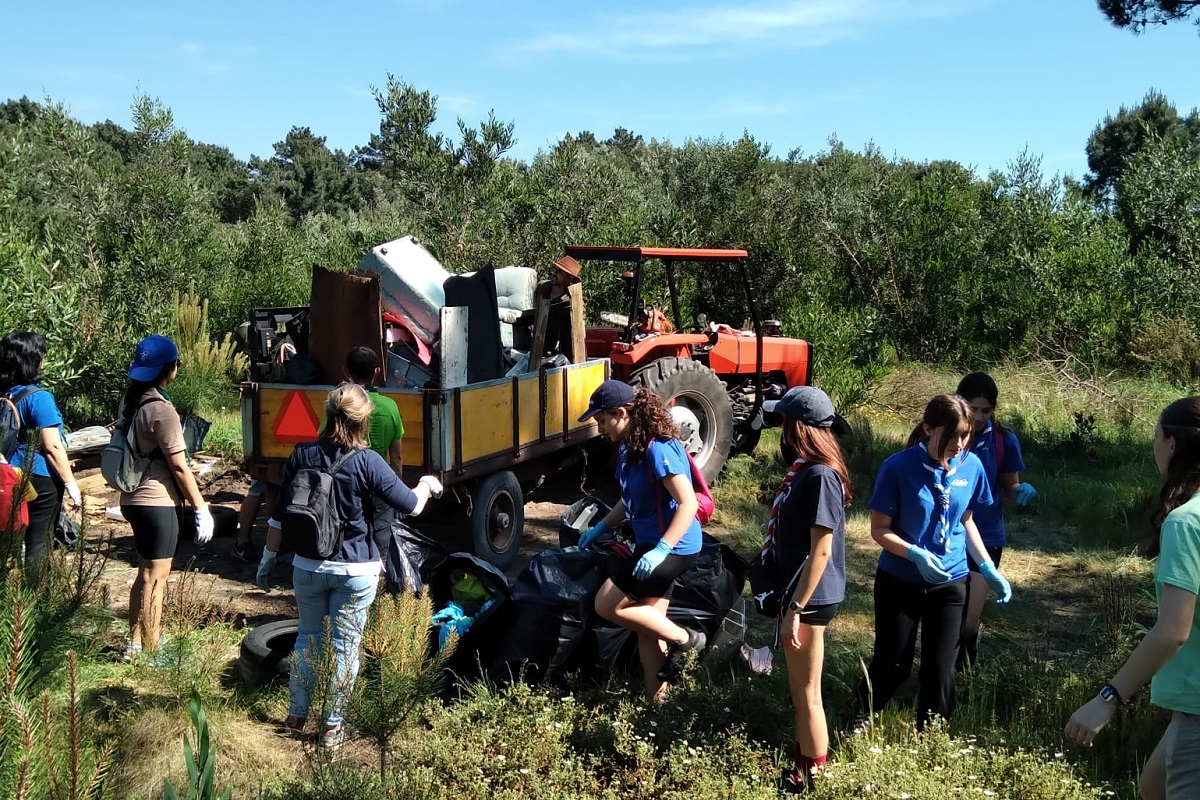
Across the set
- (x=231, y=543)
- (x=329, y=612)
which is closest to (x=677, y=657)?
(x=329, y=612)

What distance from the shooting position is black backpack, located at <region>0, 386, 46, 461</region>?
4.47 metres

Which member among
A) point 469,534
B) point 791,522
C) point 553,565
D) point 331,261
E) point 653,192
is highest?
point 653,192

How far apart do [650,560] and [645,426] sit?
56cm

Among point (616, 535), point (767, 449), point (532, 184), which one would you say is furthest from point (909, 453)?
point (532, 184)

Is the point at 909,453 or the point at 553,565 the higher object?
the point at 909,453

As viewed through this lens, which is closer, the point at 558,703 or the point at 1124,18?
the point at 558,703

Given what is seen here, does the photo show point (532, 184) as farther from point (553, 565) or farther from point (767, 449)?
point (553, 565)

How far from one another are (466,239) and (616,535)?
7.91 m

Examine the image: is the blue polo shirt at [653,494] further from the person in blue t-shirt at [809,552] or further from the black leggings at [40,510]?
the black leggings at [40,510]

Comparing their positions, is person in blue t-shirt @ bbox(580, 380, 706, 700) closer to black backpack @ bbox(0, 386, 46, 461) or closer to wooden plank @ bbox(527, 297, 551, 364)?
black backpack @ bbox(0, 386, 46, 461)

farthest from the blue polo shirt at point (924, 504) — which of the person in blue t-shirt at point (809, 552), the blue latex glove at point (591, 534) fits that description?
the blue latex glove at point (591, 534)

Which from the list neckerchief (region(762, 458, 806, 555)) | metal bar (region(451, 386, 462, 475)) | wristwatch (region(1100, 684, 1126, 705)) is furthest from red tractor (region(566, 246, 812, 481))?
wristwatch (region(1100, 684, 1126, 705))

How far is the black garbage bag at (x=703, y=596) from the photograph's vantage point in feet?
14.6

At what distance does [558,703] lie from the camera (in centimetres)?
404
